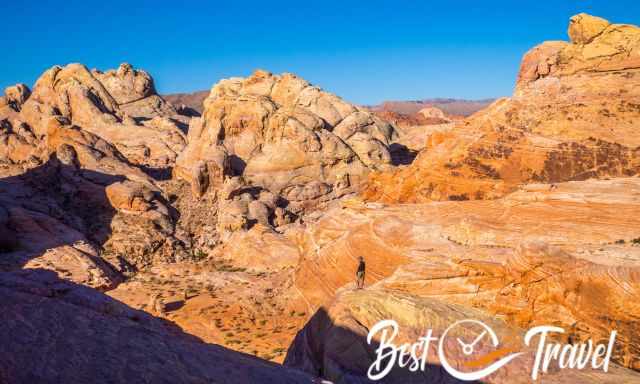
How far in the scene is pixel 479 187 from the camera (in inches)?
983

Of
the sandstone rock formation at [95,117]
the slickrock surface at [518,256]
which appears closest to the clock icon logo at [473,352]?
the slickrock surface at [518,256]

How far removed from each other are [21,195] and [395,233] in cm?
3646

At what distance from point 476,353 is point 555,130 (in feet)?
51.8

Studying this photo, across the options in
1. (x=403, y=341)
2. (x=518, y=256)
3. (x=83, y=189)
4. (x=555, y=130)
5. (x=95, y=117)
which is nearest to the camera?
(x=403, y=341)

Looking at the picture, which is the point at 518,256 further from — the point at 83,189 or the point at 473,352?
the point at 83,189

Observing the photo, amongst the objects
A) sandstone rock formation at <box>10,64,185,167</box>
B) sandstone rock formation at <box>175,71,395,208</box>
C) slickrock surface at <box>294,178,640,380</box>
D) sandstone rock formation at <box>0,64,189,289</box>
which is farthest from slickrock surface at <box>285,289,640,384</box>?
sandstone rock formation at <box>10,64,185,167</box>

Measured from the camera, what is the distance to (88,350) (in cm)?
756

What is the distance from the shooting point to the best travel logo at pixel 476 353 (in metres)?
12.9

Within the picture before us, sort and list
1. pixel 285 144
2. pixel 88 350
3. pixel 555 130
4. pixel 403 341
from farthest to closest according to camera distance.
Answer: pixel 285 144, pixel 555 130, pixel 403 341, pixel 88 350

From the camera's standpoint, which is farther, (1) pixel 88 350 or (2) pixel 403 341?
(2) pixel 403 341

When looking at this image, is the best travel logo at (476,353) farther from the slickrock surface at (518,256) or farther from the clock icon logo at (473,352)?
the slickrock surface at (518,256)

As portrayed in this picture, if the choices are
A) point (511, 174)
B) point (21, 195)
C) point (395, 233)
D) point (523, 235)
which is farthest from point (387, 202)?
point (21, 195)

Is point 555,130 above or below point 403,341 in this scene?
above

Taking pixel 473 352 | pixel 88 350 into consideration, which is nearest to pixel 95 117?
pixel 473 352
